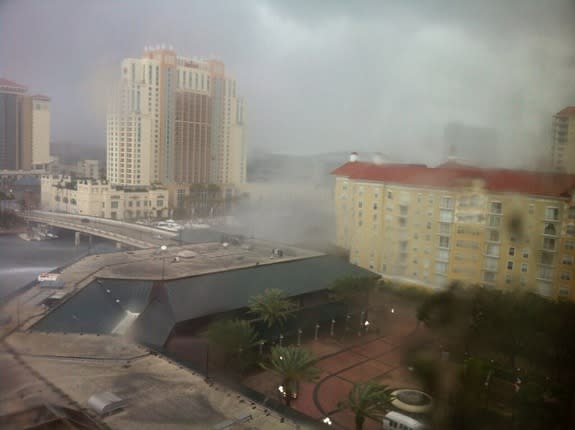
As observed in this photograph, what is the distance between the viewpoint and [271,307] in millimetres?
3859

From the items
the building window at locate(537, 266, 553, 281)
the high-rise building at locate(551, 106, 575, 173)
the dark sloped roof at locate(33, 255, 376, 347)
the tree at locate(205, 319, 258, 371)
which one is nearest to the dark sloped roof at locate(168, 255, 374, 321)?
the dark sloped roof at locate(33, 255, 376, 347)

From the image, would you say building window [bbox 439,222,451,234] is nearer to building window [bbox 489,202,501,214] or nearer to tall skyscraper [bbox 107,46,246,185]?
building window [bbox 489,202,501,214]

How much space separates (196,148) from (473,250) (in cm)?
316

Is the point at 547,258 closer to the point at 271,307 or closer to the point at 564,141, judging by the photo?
the point at 564,141

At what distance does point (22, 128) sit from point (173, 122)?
1341mm

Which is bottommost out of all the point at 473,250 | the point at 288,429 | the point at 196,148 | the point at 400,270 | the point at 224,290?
the point at 288,429

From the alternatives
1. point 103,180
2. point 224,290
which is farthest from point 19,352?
point 103,180

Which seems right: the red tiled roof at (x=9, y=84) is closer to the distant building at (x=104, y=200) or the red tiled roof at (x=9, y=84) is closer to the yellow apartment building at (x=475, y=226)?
the distant building at (x=104, y=200)

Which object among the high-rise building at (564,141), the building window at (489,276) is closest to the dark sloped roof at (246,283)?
the building window at (489,276)

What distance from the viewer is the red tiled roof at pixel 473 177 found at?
2465 millimetres

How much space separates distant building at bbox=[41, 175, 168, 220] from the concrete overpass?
4.9 inches

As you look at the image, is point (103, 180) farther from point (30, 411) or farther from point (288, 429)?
point (288, 429)

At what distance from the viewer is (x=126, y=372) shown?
9.59 ft

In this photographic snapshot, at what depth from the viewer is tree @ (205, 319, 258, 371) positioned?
3.40 m
